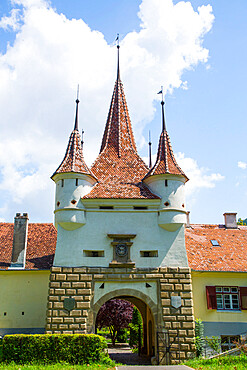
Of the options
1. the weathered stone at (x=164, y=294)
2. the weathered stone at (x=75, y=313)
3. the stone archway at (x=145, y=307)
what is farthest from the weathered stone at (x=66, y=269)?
the weathered stone at (x=164, y=294)

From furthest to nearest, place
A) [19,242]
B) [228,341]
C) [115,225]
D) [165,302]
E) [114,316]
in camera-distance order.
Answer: [114,316] < [19,242] < [228,341] < [115,225] < [165,302]

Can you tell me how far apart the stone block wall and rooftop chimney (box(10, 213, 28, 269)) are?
4.23 meters

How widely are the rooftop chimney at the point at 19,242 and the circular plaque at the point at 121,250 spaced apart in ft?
20.5

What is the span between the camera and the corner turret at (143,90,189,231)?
18859 mm

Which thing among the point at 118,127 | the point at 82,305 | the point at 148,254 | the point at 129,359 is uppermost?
the point at 118,127

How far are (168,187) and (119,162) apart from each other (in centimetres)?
381

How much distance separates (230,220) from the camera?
84.5ft

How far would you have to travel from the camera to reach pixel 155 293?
1786cm

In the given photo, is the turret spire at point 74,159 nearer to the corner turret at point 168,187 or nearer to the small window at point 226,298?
the corner turret at point 168,187

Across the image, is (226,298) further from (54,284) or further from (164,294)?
(54,284)

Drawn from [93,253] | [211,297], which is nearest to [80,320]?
[93,253]

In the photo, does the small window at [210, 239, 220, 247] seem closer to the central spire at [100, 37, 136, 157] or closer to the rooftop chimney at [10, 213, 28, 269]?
the central spire at [100, 37, 136, 157]

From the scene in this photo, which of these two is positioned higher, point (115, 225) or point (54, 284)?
point (115, 225)

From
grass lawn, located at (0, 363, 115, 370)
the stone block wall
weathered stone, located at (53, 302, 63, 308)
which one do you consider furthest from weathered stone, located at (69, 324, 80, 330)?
grass lawn, located at (0, 363, 115, 370)
